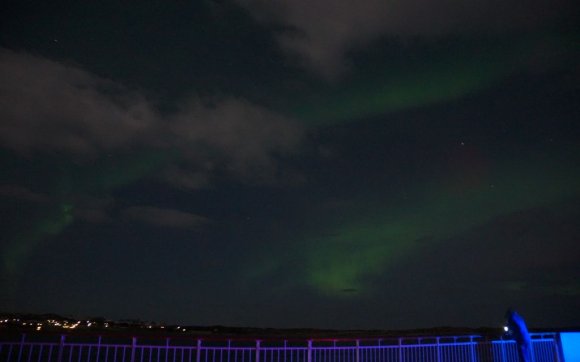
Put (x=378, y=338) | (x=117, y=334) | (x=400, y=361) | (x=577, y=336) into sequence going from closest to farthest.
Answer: (x=117, y=334)
(x=378, y=338)
(x=400, y=361)
(x=577, y=336)

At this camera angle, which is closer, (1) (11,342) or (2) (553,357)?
(1) (11,342)

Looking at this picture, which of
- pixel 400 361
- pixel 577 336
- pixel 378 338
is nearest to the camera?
pixel 378 338

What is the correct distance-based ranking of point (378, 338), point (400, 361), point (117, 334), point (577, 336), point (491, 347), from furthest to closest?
point (577, 336)
point (491, 347)
point (400, 361)
point (378, 338)
point (117, 334)

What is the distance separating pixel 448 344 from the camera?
41.9ft

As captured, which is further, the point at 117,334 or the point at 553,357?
the point at 553,357

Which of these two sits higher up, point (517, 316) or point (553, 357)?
point (517, 316)

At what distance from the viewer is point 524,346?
11.9m

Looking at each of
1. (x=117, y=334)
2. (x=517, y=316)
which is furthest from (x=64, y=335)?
(x=517, y=316)

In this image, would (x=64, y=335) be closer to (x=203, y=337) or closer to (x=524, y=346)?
(x=203, y=337)

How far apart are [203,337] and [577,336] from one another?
473 inches

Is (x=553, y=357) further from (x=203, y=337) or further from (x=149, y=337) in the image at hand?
(x=149, y=337)

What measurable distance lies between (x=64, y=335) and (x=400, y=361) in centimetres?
872

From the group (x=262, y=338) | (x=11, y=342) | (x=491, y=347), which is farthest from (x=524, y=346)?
(x=11, y=342)

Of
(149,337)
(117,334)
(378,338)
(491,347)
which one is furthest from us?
(491,347)
